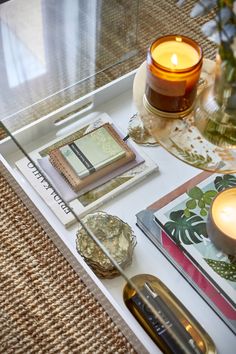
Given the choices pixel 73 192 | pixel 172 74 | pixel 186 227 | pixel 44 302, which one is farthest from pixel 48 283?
pixel 172 74

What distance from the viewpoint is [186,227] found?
1.14 metres

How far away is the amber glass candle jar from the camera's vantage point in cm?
105

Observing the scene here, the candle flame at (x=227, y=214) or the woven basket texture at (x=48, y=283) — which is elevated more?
the woven basket texture at (x=48, y=283)

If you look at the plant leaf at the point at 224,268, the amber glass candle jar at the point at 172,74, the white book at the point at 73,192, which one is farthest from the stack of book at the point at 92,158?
the plant leaf at the point at 224,268

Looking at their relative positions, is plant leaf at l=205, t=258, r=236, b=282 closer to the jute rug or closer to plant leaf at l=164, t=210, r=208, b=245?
plant leaf at l=164, t=210, r=208, b=245

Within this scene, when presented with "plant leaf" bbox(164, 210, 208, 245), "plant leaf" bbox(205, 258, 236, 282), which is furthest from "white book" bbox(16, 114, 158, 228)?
"plant leaf" bbox(205, 258, 236, 282)

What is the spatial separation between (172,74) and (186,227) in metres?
0.28

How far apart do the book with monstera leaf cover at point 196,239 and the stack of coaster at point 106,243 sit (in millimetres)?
45

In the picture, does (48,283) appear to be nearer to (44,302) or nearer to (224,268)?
(44,302)

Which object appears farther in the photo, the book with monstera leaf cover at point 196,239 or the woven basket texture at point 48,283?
the woven basket texture at point 48,283

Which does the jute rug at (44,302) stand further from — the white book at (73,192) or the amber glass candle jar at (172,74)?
the amber glass candle jar at (172,74)

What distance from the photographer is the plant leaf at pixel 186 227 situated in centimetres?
113

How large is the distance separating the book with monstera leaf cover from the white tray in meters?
0.02

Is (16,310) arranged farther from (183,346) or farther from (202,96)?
(202,96)
